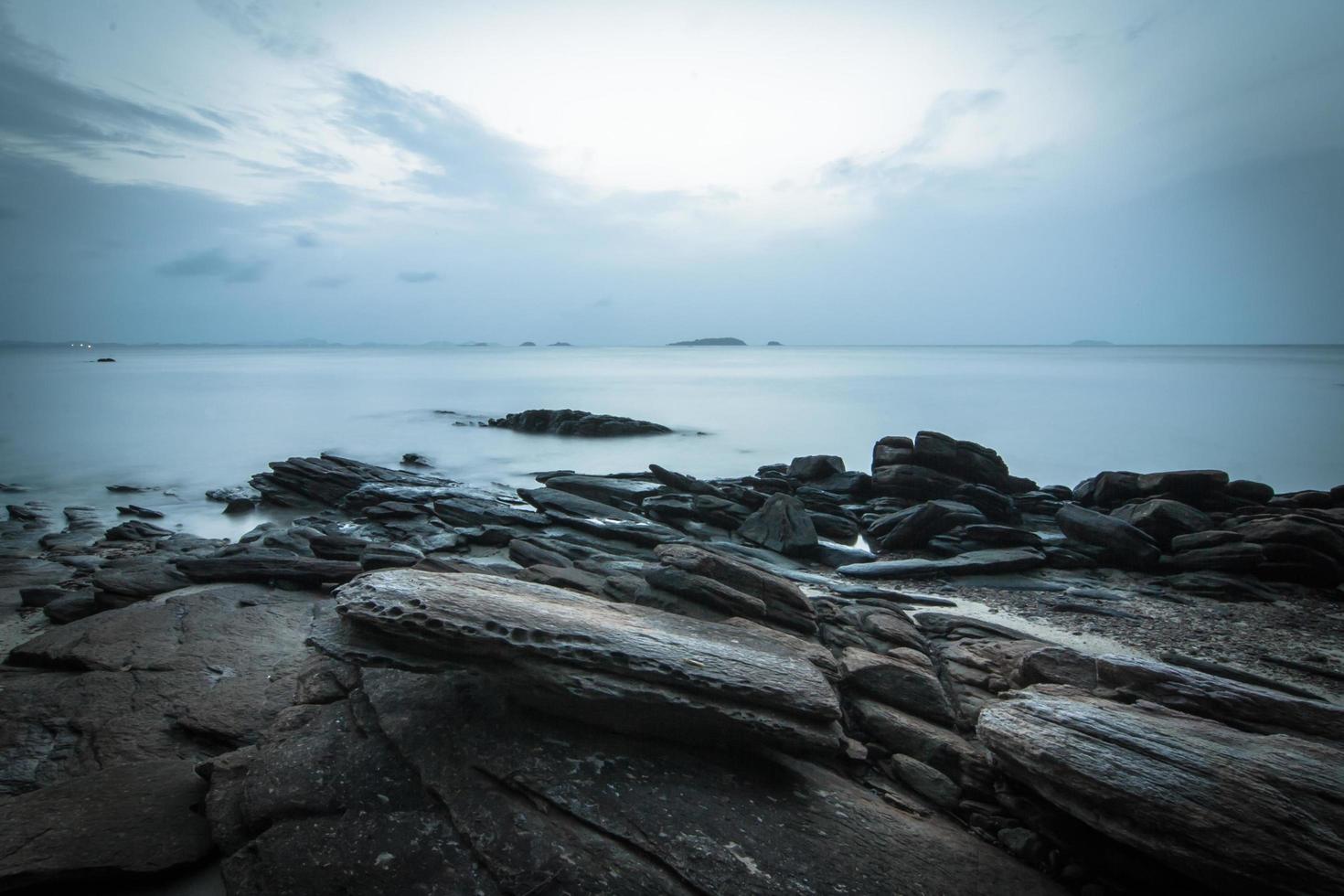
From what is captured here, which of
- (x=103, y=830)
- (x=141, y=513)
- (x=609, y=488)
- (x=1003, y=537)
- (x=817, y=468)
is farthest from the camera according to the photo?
(x=817, y=468)

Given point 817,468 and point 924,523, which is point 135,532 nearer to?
point 924,523

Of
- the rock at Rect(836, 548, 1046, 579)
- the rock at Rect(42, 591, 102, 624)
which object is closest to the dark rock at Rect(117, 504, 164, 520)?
the rock at Rect(42, 591, 102, 624)

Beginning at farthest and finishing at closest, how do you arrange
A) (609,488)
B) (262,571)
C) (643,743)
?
(609,488), (262,571), (643,743)

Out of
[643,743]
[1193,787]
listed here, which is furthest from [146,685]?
[1193,787]

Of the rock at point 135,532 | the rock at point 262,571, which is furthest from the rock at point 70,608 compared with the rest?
the rock at point 135,532

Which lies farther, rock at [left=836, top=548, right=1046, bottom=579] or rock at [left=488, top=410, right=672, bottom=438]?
rock at [left=488, top=410, right=672, bottom=438]

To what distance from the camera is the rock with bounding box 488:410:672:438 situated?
26.3 m

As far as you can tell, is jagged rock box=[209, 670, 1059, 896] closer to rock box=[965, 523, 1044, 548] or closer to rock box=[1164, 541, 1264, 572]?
rock box=[965, 523, 1044, 548]

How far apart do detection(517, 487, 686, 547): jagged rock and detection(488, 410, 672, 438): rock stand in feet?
44.9

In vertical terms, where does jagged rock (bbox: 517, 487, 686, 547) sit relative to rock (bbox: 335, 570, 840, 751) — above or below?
below

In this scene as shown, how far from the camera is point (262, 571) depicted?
7199mm

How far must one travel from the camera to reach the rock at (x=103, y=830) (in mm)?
2787

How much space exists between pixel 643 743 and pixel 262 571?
5627 mm

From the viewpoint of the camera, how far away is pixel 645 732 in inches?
136
